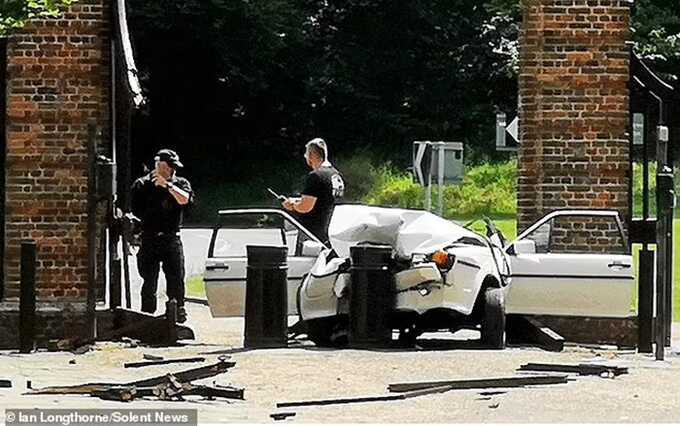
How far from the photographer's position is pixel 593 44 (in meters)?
16.4

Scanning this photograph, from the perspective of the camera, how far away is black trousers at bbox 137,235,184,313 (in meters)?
16.7

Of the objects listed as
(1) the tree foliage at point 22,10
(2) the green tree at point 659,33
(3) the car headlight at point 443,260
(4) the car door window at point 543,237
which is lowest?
(3) the car headlight at point 443,260

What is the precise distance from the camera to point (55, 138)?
634 inches

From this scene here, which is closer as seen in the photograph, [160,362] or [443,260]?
[160,362]

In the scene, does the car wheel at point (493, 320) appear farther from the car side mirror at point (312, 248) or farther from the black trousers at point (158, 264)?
the black trousers at point (158, 264)

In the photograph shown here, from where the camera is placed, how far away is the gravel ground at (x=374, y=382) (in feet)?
35.6

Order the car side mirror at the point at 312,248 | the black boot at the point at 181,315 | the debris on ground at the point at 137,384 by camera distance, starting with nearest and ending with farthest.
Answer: the debris on ground at the point at 137,384, the car side mirror at the point at 312,248, the black boot at the point at 181,315

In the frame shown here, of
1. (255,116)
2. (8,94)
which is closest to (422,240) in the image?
(8,94)

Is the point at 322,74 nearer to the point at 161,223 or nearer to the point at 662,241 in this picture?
the point at 161,223

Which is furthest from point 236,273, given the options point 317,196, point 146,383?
point 146,383

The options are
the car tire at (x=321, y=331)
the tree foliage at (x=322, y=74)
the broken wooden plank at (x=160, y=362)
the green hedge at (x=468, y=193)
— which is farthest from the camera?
the tree foliage at (x=322, y=74)

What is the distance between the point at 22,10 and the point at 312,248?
3.48 metres

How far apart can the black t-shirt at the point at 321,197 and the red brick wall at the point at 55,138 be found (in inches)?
80.5

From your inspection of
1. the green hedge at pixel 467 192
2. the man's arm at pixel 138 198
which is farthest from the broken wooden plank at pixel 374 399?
the green hedge at pixel 467 192
